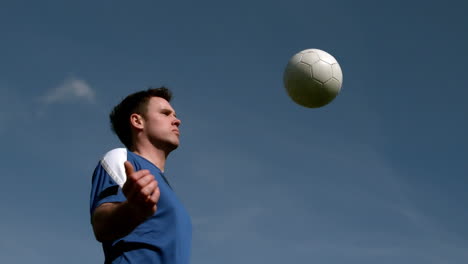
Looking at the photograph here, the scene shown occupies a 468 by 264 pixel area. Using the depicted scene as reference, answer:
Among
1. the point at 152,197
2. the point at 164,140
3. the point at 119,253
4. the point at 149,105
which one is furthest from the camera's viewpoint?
the point at 149,105

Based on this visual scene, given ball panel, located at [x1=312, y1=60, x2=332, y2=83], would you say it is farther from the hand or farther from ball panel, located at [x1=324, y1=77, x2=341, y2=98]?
the hand

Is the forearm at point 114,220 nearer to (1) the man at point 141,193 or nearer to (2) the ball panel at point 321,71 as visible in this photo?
(1) the man at point 141,193

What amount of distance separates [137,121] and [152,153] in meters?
0.58

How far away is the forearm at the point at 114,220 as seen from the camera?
11.6 ft

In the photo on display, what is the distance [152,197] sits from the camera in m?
3.18

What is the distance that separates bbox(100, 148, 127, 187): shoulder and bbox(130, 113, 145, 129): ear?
3.55ft

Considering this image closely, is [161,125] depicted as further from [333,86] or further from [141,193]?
[333,86]

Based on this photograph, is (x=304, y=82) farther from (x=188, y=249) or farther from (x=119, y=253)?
(x=119, y=253)

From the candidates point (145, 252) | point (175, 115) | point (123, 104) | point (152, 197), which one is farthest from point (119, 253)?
point (123, 104)

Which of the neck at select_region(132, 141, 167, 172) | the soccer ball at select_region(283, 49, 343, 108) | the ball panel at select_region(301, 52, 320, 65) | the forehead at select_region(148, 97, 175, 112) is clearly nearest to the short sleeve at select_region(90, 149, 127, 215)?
the neck at select_region(132, 141, 167, 172)

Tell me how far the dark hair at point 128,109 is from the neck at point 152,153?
34 cm

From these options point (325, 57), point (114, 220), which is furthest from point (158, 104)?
point (325, 57)

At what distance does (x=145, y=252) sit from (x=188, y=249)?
2.35 feet

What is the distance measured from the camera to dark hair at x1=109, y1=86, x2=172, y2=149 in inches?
265
